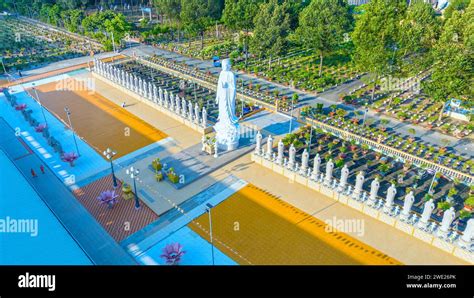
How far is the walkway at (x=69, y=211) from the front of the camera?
26172mm

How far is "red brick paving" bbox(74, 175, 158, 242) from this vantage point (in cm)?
2853

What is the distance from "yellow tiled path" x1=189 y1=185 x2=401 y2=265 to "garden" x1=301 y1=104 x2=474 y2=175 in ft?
50.3

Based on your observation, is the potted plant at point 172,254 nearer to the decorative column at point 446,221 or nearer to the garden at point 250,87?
the decorative column at point 446,221

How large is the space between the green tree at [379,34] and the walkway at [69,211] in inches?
1522

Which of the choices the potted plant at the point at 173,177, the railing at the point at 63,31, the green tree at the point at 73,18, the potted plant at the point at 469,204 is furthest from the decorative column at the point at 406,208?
the green tree at the point at 73,18

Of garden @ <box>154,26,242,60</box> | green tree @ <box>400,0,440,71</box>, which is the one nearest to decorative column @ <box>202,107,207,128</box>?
green tree @ <box>400,0,440,71</box>

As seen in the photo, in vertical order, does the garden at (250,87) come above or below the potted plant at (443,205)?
above

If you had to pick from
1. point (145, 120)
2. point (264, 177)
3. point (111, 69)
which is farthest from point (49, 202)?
point (111, 69)

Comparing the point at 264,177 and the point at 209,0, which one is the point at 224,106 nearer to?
the point at 264,177

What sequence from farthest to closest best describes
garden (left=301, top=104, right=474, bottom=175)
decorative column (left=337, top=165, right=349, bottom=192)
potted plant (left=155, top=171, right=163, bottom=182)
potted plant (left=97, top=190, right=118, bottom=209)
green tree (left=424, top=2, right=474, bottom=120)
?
green tree (left=424, top=2, right=474, bottom=120) < garden (left=301, top=104, right=474, bottom=175) < potted plant (left=155, top=171, right=163, bottom=182) < potted plant (left=97, top=190, right=118, bottom=209) < decorative column (left=337, top=165, right=349, bottom=192)

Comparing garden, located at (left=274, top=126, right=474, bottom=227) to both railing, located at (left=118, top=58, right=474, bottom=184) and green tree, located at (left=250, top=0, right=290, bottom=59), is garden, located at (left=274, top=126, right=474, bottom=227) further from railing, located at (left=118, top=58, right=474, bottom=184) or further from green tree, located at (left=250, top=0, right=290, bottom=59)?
green tree, located at (left=250, top=0, right=290, bottom=59)

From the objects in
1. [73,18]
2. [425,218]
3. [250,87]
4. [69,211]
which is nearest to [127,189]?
[69,211]

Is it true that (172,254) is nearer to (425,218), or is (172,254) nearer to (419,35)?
(425,218)

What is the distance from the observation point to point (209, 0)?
7281cm
